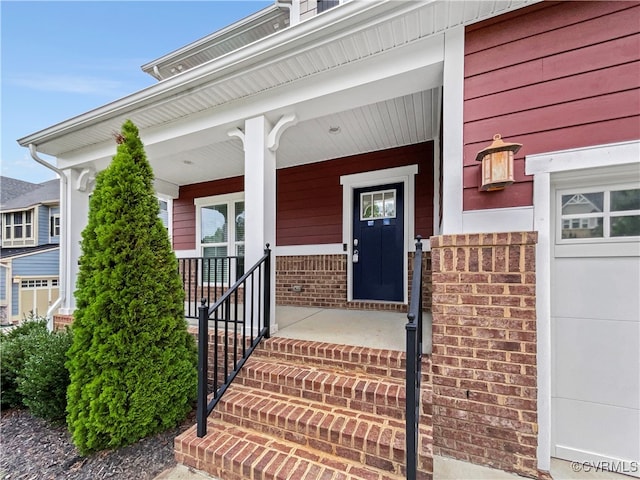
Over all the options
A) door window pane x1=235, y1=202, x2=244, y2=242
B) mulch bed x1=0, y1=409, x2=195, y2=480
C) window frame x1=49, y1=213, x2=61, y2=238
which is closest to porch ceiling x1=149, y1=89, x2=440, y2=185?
door window pane x1=235, y1=202, x2=244, y2=242

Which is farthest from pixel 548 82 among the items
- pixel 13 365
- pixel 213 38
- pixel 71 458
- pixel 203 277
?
pixel 13 365

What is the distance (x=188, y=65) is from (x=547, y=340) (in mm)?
6664

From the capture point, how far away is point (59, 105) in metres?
7.41

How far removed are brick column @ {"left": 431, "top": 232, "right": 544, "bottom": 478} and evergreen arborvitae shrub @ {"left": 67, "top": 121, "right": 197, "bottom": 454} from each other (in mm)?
2114

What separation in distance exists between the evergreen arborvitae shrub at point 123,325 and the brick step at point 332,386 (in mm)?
671

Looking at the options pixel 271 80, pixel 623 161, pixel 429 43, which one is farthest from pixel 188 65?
pixel 623 161

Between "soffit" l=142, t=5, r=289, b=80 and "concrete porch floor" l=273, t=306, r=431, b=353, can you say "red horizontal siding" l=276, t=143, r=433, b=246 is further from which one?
"soffit" l=142, t=5, r=289, b=80

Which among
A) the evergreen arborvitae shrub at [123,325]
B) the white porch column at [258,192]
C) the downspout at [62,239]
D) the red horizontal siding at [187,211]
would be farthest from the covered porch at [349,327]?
the red horizontal siding at [187,211]

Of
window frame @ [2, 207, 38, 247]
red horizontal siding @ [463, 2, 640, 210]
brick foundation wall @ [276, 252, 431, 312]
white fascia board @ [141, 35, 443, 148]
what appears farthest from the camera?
window frame @ [2, 207, 38, 247]

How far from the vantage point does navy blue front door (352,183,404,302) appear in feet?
12.8

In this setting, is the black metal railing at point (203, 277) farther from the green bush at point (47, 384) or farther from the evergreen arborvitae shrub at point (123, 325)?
the green bush at point (47, 384)

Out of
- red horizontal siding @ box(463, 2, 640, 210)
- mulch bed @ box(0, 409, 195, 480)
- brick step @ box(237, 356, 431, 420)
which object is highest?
red horizontal siding @ box(463, 2, 640, 210)

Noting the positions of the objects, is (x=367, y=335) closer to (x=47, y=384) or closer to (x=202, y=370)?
(x=202, y=370)

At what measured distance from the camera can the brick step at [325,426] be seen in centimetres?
156
